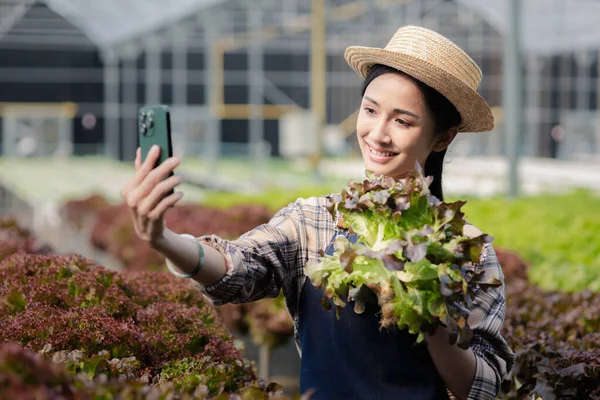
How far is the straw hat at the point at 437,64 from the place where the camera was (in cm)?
272

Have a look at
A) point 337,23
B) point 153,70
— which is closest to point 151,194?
point 153,70

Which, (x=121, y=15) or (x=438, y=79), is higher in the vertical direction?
(x=121, y=15)

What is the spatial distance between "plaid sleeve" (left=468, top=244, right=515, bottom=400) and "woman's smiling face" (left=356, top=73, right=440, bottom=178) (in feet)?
1.11

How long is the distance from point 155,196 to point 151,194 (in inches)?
0.4

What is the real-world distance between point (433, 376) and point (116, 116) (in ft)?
104

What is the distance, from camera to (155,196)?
7.30 feet

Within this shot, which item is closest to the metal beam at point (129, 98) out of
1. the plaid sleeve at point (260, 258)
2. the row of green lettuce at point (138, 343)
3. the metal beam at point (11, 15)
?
the metal beam at point (11, 15)

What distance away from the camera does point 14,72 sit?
33000 millimetres

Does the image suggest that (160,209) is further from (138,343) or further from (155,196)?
(138,343)

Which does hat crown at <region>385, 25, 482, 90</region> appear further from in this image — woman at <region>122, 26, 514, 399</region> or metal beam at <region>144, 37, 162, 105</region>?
metal beam at <region>144, 37, 162, 105</region>

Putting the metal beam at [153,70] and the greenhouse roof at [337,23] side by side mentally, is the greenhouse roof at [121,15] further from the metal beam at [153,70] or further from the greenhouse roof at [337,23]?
the metal beam at [153,70]

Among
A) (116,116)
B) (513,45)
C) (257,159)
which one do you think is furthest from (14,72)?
(513,45)

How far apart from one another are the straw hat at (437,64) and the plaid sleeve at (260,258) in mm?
469

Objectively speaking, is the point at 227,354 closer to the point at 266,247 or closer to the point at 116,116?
the point at 266,247
